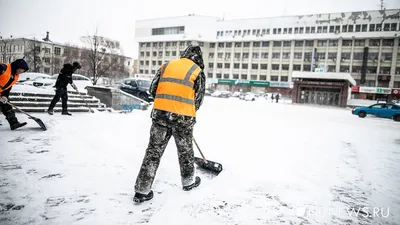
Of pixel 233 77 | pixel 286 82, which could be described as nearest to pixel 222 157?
pixel 286 82

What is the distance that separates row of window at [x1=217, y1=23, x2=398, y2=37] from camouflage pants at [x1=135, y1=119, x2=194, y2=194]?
189 ft

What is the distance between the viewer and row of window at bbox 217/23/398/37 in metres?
46.5

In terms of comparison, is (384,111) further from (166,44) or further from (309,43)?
(166,44)

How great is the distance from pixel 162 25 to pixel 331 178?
227 ft

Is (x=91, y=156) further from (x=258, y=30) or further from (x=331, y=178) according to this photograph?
(x=258, y=30)

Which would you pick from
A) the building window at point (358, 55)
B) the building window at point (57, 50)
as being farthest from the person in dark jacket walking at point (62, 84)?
the building window at point (358, 55)

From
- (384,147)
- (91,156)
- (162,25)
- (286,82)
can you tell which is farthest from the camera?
(162,25)

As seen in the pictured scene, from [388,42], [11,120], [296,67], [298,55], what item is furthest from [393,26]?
[11,120]

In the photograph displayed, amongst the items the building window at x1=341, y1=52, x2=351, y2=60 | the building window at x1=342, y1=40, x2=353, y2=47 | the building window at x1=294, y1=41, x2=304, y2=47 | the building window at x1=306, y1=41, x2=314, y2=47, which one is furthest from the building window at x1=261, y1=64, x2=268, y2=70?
the building window at x1=342, y1=40, x2=353, y2=47

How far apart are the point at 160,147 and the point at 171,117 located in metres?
0.37

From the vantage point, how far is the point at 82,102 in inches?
375

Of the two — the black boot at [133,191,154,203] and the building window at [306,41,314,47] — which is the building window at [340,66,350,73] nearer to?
the building window at [306,41,314,47]

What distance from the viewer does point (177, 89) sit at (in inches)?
103

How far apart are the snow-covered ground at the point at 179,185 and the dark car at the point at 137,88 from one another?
9214 mm
